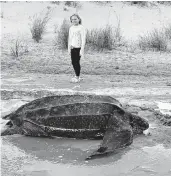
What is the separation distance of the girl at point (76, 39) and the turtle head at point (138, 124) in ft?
8.20

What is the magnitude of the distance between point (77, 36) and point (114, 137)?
2.89 metres

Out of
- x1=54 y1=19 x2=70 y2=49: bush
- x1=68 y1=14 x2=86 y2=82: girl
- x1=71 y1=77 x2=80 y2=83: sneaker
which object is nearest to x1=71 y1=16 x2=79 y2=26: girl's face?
x1=68 y1=14 x2=86 y2=82: girl

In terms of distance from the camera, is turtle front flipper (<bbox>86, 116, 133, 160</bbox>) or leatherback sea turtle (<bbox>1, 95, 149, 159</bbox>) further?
leatherback sea turtle (<bbox>1, 95, 149, 159</bbox>)

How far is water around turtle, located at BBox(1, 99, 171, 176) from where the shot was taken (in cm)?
280

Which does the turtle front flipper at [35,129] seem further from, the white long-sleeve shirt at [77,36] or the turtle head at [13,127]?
the white long-sleeve shirt at [77,36]

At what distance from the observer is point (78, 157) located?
307 centimetres

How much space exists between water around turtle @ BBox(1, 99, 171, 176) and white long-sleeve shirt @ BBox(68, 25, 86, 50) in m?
2.50

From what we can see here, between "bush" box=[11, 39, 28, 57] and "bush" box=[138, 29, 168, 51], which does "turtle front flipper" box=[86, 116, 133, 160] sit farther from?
"bush" box=[138, 29, 168, 51]

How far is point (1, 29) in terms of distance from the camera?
9.97m

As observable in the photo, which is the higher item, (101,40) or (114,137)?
(101,40)

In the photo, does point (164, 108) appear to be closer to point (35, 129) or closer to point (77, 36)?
point (35, 129)

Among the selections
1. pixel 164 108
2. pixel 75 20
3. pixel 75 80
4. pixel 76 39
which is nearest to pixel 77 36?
pixel 76 39

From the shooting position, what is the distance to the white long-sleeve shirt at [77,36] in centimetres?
570

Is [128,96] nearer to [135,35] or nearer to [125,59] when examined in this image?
[125,59]
